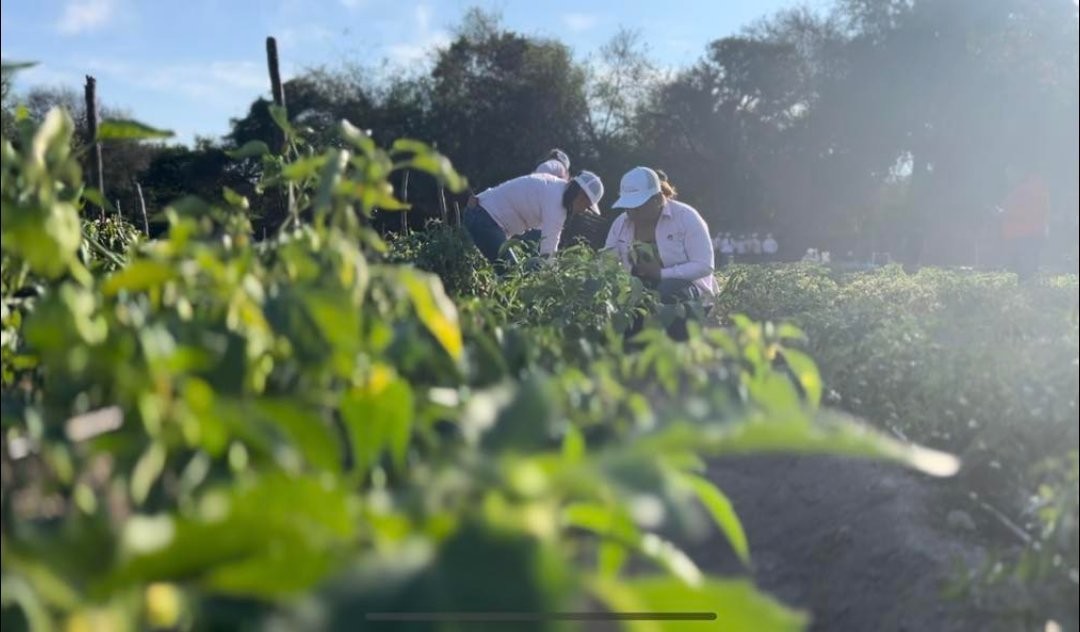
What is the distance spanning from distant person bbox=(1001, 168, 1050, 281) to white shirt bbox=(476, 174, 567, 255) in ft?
15.1

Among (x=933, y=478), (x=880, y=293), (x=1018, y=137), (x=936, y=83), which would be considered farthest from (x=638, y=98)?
(x=933, y=478)

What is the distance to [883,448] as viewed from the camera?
29.9 inches

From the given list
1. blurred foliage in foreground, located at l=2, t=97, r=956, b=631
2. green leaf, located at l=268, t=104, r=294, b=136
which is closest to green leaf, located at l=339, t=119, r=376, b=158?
blurred foliage in foreground, located at l=2, t=97, r=956, b=631

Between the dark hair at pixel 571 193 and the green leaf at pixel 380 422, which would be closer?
the green leaf at pixel 380 422

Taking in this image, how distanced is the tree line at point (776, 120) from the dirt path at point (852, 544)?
2556 cm

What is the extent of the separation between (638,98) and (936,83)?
1077 cm

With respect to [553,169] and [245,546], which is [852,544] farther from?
[553,169]

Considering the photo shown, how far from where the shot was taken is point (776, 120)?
3853cm

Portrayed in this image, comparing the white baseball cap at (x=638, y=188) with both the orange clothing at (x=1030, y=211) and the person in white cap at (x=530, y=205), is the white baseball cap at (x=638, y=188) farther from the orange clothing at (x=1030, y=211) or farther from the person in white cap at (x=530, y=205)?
the orange clothing at (x=1030, y=211)

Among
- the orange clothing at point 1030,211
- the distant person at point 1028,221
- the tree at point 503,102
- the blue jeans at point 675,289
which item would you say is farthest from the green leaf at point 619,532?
the tree at point 503,102

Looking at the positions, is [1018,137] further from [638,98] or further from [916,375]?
[916,375]

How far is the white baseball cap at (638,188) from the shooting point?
598 cm

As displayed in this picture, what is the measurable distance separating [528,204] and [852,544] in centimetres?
423

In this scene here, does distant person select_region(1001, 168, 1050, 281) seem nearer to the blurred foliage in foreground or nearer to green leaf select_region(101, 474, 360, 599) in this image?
the blurred foliage in foreground
